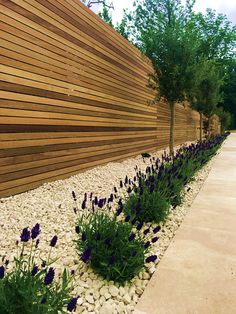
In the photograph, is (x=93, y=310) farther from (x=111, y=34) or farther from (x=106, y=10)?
(x=106, y=10)

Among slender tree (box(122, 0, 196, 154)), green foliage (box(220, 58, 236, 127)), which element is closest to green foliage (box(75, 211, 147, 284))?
slender tree (box(122, 0, 196, 154))

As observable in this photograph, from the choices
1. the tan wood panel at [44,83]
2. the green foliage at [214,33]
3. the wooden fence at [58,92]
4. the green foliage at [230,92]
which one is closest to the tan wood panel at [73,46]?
the wooden fence at [58,92]

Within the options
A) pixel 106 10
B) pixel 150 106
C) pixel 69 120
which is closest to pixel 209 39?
pixel 106 10

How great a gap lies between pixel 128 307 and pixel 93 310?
23 cm

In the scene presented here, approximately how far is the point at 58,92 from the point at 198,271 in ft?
12.6

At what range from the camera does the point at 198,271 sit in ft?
8.03

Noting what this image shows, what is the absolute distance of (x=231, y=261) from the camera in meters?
2.63

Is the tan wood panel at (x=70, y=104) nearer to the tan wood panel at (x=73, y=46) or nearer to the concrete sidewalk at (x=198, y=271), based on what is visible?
the tan wood panel at (x=73, y=46)

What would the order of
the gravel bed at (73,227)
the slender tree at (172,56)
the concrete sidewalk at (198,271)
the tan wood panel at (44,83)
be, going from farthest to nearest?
the slender tree at (172,56) < the tan wood panel at (44,83) < the gravel bed at (73,227) < the concrete sidewalk at (198,271)

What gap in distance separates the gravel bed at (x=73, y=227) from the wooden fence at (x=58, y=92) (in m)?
0.37

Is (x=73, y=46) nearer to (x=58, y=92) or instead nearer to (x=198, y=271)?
(x=58, y=92)

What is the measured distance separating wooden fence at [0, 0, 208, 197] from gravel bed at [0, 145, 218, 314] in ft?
1.22

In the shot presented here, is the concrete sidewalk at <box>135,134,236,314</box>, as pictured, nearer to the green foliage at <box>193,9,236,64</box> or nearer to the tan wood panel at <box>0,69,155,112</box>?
the tan wood panel at <box>0,69,155,112</box>

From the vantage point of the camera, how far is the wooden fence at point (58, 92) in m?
4.22
